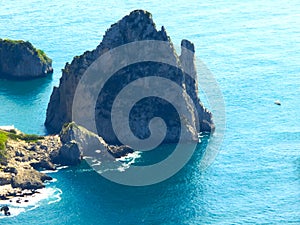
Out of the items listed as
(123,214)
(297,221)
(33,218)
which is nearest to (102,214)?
(123,214)

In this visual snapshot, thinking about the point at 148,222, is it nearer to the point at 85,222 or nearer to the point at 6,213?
the point at 85,222

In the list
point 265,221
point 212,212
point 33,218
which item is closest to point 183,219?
point 212,212

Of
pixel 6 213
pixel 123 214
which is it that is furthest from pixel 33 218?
pixel 123 214

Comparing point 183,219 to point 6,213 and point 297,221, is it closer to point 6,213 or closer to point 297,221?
point 297,221

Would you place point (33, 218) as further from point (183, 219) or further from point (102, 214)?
point (183, 219)

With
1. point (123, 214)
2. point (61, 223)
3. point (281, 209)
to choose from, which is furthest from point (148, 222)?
point (281, 209)

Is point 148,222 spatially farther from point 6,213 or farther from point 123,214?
point 6,213
